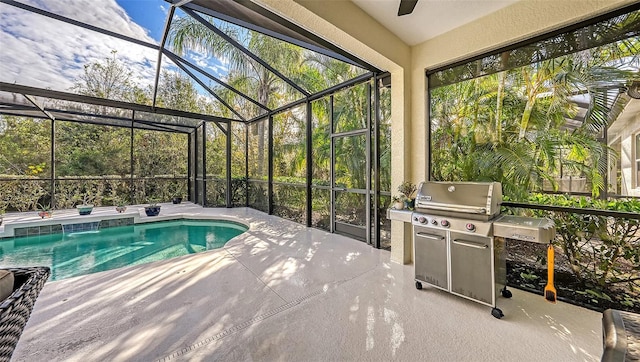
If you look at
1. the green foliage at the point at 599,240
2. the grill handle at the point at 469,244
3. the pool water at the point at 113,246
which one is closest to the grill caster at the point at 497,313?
the grill handle at the point at 469,244

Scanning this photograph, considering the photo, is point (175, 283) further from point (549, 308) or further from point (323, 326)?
point (549, 308)

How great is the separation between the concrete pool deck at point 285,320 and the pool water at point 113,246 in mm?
1532

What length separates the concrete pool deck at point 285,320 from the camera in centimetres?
188

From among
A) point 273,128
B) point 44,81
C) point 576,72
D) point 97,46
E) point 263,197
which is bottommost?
point 263,197

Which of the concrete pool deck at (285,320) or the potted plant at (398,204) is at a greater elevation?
the potted plant at (398,204)

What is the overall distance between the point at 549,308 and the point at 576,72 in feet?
8.04

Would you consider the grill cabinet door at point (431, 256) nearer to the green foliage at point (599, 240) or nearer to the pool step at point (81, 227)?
the green foliage at point (599, 240)

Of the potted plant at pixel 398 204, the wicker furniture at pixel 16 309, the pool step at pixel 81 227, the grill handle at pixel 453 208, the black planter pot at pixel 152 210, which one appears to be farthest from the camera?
the black planter pot at pixel 152 210

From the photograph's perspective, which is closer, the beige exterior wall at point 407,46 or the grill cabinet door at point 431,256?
the beige exterior wall at point 407,46

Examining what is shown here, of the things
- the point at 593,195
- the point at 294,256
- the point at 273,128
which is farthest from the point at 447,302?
the point at 273,128

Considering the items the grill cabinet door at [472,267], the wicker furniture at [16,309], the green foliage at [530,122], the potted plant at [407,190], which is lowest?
the grill cabinet door at [472,267]

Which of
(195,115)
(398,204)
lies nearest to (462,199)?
(398,204)

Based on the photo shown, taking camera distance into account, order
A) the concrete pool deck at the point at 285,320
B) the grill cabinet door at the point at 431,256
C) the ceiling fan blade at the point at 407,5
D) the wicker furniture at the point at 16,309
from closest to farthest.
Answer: the wicker furniture at the point at 16,309 < the concrete pool deck at the point at 285,320 < the ceiling fan blade at the point at 407,5 < the grill cabinet door at the point at 431,256

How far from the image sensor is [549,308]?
2488 millimetres
